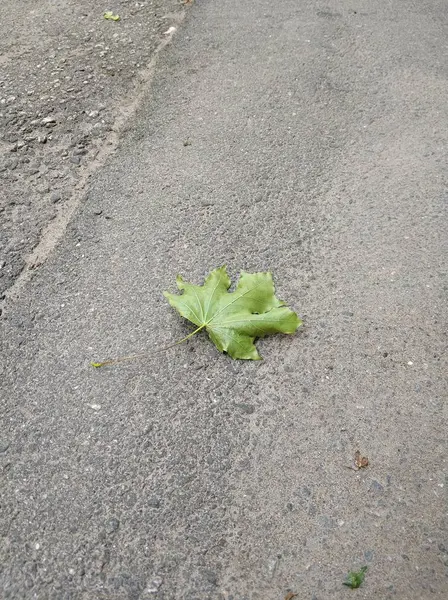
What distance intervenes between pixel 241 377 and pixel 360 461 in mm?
480

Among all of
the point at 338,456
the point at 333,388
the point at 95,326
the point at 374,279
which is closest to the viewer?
the point at 338,456

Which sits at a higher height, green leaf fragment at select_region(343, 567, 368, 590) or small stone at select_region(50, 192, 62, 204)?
small stone at select_region(50, 192, 62, 204)

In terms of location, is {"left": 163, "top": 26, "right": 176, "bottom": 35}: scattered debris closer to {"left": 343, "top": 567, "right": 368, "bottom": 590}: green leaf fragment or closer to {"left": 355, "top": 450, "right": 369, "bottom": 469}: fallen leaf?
{"left": 355, "top": 450, "right": 369, "bottom": 469}: fallen leaf

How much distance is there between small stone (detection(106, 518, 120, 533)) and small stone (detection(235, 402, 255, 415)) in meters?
0.53

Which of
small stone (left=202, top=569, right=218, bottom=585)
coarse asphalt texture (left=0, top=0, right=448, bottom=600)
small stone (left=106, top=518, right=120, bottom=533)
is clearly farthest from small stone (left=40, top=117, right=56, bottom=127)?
small stone (left=202, top=569, right=218, bottom=585)

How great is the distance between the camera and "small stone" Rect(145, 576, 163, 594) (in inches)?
62.6

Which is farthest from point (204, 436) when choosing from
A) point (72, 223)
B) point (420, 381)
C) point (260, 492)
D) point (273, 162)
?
point (273, 162)

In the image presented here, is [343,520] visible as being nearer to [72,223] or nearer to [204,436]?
[204,436]

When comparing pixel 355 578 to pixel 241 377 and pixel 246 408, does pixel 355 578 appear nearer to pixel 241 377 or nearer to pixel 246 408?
pixel 246 408

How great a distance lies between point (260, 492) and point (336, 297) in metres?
0.88

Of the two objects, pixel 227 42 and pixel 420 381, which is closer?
pixel 420 381

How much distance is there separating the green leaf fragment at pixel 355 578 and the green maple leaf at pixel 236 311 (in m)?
0.76

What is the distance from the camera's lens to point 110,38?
13.3ft

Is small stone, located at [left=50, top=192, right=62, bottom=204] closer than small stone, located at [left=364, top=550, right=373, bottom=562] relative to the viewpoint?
No
